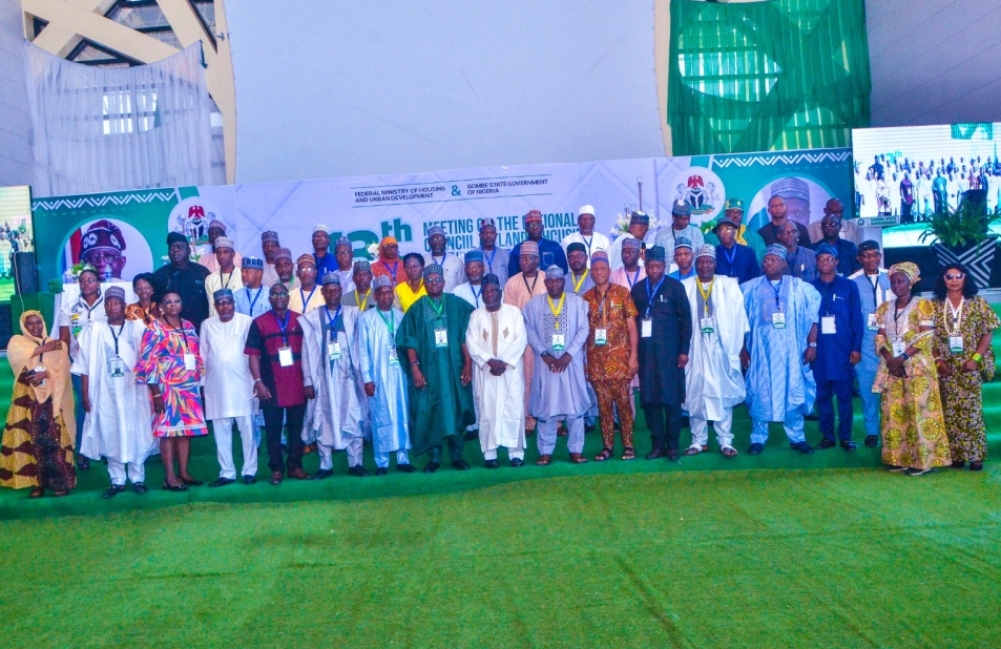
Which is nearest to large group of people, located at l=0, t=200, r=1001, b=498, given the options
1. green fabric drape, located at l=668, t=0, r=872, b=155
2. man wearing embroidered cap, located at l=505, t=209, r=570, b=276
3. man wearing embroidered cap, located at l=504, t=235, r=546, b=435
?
man wearing embroidered cap, located at l=504, t=235, r=546, b=435

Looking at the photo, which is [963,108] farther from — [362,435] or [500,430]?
[362,435]

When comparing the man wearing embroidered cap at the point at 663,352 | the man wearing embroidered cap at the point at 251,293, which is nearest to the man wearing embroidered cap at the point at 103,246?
Result: the man wearing embroidered cap at the point at 251,293

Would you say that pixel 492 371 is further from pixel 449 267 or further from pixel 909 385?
pixel 909 385

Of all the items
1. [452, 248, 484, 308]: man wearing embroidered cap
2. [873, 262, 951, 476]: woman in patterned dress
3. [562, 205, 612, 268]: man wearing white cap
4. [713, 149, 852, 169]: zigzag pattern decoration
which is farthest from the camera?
[713, 149, 852, 169]: zigzag pattern decoration

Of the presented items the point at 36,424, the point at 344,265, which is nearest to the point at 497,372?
the point at 344,265

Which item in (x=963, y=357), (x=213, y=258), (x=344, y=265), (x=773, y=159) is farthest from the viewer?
(x=773, y=159)

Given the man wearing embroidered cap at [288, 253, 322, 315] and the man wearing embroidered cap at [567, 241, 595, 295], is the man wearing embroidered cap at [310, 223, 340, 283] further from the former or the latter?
the man wearing embroidered cap at [567, 241, 595, 295]

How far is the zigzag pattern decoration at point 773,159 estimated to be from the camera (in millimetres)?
9148

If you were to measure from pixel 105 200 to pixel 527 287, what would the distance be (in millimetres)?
5467

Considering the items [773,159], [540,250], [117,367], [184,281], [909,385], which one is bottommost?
[909,385]

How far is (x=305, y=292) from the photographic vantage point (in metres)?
6.72

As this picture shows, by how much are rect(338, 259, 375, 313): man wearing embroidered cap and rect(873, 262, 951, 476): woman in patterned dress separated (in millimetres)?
3706

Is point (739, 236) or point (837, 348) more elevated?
point (739, 236)

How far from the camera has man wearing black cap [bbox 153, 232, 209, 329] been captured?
22.7 ft
